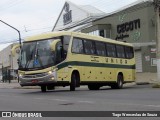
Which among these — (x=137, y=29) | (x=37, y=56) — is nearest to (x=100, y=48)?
(x=37, y=56)

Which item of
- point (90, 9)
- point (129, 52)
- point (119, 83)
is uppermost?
point (90, 9)

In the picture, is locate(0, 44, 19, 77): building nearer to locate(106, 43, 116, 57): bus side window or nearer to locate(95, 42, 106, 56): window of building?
locate(106, 43, 116, 57): bus side window

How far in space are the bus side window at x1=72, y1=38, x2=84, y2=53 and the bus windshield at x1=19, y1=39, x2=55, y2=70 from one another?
1.60m

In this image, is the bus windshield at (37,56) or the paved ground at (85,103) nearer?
the paved ground at (85,103)

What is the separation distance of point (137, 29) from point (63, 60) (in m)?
29.8

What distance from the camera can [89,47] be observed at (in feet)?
90.6

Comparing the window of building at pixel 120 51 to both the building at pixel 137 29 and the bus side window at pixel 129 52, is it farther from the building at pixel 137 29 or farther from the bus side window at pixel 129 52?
the building at pixel 137 29

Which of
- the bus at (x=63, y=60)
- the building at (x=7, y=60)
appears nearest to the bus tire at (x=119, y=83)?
the bus at (x=63, y=60)

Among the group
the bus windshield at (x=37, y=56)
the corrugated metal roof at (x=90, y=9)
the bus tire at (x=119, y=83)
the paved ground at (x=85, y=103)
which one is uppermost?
the corrugated metal roof at (x=90, y=9)

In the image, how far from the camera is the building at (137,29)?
50.8m

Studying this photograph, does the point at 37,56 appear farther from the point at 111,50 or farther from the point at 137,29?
the point at 137,29

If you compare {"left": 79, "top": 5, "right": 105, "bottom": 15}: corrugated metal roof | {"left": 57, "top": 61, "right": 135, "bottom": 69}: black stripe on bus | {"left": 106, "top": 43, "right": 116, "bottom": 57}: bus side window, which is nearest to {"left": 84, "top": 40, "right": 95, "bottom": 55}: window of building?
{"left": 57, "top": 61, "right": 135, "bottom": 69}: black stripe on bus

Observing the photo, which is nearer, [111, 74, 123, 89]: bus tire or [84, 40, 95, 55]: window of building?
[84, 40, 95, 55]: window of building

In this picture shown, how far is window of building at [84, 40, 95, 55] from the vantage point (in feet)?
89.2
